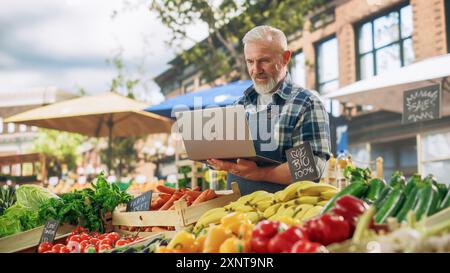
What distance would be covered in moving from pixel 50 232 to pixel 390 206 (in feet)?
6.59

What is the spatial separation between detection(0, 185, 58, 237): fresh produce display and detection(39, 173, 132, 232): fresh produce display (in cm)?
9

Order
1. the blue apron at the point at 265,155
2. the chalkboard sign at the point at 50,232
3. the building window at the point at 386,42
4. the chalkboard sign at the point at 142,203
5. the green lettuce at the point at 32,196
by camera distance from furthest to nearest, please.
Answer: the building window at the point at 386,42
the green lettuce at the point at 32,196
the blue apron at the point at 265,155
the chalkboard sign at the point at 142,203
the chalkboard sign at the point at 50,232

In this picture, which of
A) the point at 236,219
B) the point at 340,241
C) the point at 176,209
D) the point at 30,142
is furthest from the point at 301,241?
the point at 30,142

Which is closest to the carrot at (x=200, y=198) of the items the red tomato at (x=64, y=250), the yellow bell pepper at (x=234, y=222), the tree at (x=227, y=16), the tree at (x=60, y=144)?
the red tomato at (x=64, y=250)

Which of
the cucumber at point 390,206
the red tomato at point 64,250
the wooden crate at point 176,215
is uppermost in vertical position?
the cucumber at point 390,206

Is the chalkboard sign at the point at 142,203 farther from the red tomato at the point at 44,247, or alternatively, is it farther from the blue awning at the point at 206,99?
the blue awning at the point at 206,99

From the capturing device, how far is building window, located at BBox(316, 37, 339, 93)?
16375 mm

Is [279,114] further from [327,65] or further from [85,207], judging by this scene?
[327,65]

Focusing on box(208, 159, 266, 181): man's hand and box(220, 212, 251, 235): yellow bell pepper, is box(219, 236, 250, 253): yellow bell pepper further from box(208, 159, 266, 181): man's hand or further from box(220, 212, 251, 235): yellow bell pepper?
box(208, 159, 266, 181): man's hand

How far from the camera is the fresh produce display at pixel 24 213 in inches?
150

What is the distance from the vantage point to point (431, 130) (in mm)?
12695

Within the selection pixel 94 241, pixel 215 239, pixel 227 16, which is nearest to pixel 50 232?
pixel 94 241

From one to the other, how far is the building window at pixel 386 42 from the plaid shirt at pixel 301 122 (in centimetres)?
995
